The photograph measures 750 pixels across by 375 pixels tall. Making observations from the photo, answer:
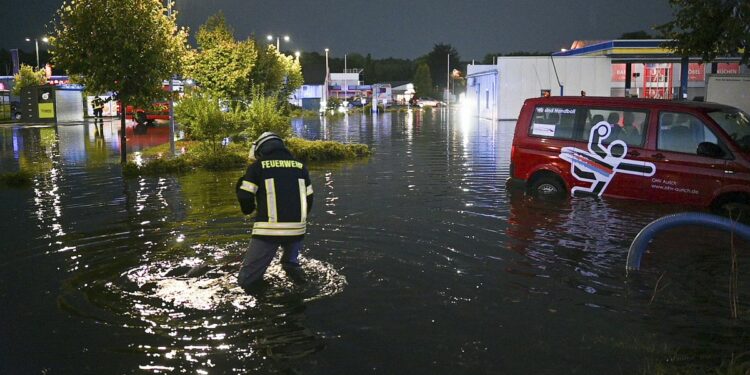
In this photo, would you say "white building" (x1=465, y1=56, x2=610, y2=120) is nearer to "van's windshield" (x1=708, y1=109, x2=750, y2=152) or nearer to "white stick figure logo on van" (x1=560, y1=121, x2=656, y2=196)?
"white stick figure logo on van" (x1=560, y1=121, x2=656, y2=196)

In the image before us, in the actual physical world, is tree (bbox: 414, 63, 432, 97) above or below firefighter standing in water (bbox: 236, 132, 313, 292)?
above

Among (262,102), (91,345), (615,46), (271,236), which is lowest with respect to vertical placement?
(91,345)

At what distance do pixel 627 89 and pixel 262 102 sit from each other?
90.1 feet

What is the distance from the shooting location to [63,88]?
46688mm

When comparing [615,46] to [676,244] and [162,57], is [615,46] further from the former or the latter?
[676,244]

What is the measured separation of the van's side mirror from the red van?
0.01 meters

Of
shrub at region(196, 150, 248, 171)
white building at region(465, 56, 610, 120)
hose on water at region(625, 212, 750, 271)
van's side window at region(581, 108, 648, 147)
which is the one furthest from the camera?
white building at region(465, 56, 610, 120)

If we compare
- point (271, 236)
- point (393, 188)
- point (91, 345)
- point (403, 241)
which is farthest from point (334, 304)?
point (393, 188)

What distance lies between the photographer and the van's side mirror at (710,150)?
1027 cm

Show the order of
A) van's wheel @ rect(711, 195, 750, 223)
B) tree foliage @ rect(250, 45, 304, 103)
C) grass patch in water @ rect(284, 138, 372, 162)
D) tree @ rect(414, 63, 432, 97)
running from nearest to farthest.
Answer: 1. van's wheel @ rect(711, 195, 750, 223)
2. grass patch in water @ rect(284, 138, 372, 162)
3. tree foliage @ rect(250, 45, 304, 103)
4. tree @ rect(414, 63, 432, 97)

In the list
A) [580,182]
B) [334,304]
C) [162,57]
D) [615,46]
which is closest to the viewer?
[334,304]

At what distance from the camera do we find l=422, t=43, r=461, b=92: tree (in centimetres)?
17425

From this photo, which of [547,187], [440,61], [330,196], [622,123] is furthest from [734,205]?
[440,61]

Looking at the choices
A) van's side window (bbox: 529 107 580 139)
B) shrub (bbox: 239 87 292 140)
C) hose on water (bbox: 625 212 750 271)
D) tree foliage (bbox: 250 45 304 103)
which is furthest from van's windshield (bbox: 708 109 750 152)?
tree foliage (bbox: 250 45 304 103)
